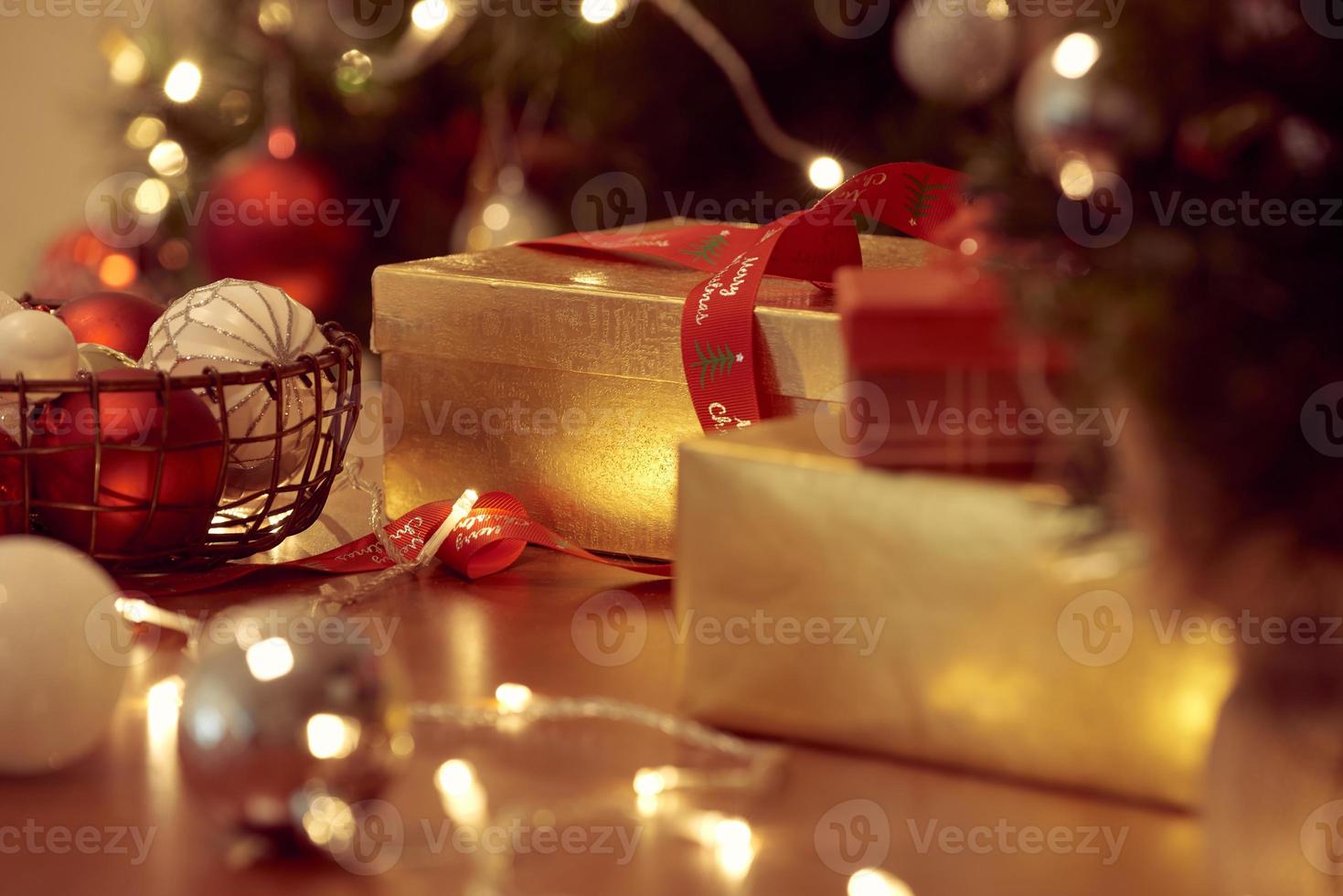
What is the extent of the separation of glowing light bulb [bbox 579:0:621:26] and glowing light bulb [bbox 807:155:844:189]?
314 mm

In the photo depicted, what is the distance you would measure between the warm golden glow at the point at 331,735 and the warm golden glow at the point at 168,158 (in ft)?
5.62

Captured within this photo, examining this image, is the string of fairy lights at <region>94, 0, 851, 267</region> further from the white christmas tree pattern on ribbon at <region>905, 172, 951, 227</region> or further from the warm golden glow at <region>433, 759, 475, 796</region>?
the warm golden glow at <region>433, 759, 475, 796</region>

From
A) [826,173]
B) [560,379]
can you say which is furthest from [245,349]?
[826,173]

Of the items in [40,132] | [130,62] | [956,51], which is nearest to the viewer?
[956,51]

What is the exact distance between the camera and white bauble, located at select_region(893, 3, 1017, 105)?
1270 mm

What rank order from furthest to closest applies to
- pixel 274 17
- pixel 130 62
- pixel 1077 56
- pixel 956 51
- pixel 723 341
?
pixel 130 62 → pixel 274 17 → pixel 956 51 → pixel 723 341 → pixel 1077 56

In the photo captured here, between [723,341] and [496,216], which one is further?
[496,216]

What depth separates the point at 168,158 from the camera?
2055 mm

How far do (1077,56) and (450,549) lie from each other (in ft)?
1.78

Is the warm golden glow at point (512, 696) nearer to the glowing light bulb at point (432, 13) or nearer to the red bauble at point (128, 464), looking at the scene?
Result: the red bauble at point (128, 464)

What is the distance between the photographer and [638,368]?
0.93m

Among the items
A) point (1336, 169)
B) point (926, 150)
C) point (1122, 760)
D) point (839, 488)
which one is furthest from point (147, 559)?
point (926, 150)

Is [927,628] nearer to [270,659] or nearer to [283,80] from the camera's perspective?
[270,659]

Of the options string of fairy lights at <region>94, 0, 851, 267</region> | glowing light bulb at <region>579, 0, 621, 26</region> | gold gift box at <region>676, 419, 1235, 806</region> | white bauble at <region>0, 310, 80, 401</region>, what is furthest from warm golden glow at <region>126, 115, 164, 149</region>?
gold gift box at <region>676, 419, 1235, 806</region>
